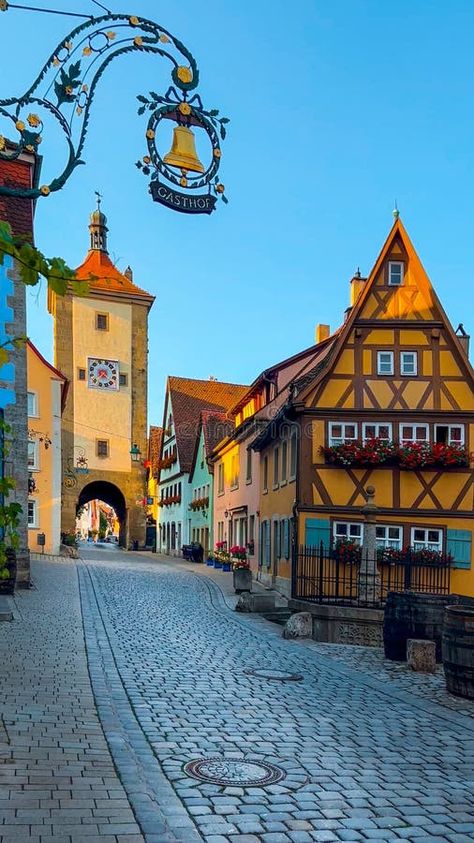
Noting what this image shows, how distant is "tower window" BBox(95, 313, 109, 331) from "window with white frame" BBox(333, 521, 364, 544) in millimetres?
34534

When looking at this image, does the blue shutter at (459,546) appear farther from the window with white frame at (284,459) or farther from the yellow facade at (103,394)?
the yellow facade at (103,394)

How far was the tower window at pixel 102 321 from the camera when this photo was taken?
5312 centimetres

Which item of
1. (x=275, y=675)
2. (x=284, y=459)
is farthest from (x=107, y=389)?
(x=275, y=675)

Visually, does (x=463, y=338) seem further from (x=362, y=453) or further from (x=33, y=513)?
(x=33, y=513)

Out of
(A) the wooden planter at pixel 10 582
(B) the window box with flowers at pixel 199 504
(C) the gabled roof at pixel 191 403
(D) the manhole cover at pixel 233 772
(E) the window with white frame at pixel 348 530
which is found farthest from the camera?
(C) the gabled roof at pixel 191 403

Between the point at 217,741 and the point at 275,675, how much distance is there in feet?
11.4

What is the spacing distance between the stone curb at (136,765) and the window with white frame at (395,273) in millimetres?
15125

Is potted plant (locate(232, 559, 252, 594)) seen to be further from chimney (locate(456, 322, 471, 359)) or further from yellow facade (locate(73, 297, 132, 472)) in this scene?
yellow facade (locate(73, 297, 132, 472))

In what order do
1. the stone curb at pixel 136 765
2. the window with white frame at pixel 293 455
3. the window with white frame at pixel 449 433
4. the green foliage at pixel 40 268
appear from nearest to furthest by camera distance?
1. the green foliage at pixel 40 268
2. the stone curb at pixel 136 765
3. the window with white frame at pixel 449 433
4. the window with white frame at pixel 293 455

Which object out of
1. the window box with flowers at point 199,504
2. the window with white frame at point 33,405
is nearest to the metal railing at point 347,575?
the window with white frame at point 33,405

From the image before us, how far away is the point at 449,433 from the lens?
72.9 ft

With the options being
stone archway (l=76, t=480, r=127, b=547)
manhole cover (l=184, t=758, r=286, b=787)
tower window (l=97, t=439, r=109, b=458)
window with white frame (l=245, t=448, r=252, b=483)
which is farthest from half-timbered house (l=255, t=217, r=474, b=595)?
stone archway (l=76, t=480, r=127, b=547)

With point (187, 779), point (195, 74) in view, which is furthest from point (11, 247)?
point (187, 779)

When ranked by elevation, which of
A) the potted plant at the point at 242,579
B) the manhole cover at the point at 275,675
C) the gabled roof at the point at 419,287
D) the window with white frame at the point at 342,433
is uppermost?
the gabled roof at the point at 419,287
